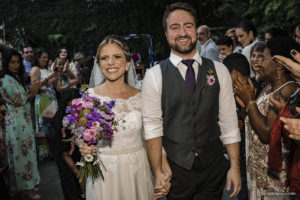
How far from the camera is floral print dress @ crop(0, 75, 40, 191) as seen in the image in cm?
461

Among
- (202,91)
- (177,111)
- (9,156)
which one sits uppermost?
(202,91)

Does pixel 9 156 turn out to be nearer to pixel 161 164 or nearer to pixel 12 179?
pixel 12 179

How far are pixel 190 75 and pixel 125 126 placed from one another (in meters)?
0.82

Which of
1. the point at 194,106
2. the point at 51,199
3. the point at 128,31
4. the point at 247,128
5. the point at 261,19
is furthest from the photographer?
the point at 128,31

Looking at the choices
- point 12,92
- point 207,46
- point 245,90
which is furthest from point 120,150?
point 207,46

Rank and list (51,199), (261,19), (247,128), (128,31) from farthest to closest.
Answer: (128,31) → (261,19) → (51,199) → (247,128)

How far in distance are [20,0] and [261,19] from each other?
13.1 metres

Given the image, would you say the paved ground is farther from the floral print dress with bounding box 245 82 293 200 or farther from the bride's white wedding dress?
the floral print dress with bounding box 245 82 293 200

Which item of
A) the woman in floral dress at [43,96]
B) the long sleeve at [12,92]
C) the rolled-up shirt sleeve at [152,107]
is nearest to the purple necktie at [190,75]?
the rolled-up shirt sleeve at [152,107]

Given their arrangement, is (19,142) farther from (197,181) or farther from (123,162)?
(197,181)

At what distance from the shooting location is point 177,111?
7.82 feet

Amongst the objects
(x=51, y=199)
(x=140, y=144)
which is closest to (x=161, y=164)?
(x=140, y=144)

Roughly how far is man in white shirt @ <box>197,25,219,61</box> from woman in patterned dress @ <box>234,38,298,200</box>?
4.07 m

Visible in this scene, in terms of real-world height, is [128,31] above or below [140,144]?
above
